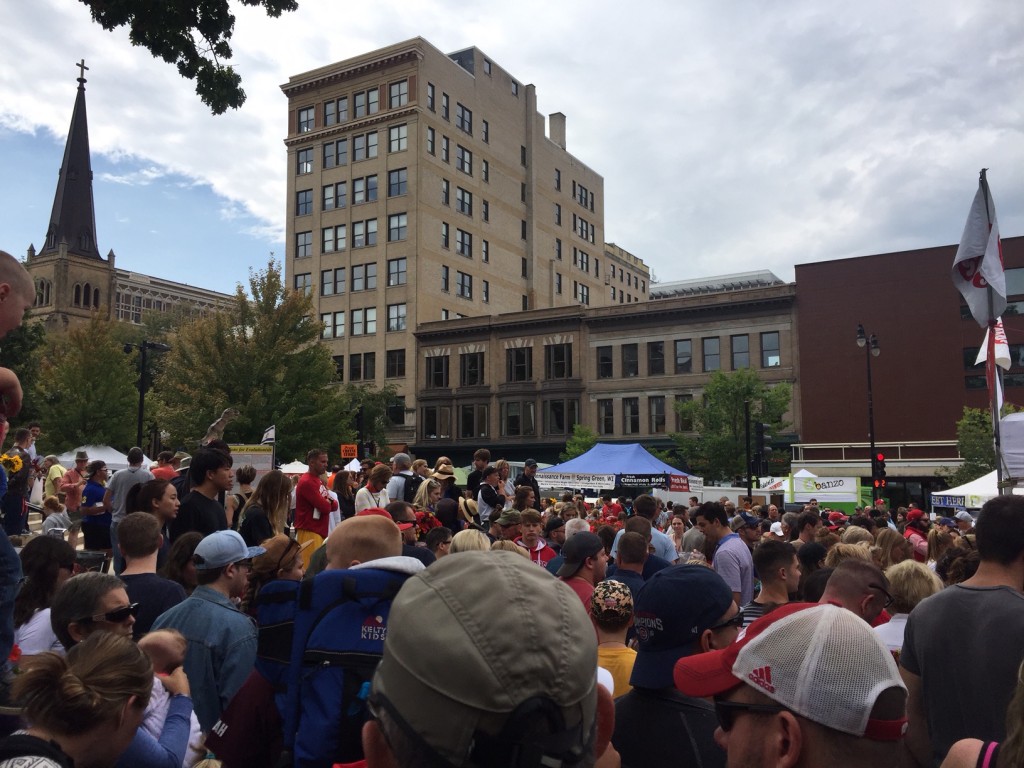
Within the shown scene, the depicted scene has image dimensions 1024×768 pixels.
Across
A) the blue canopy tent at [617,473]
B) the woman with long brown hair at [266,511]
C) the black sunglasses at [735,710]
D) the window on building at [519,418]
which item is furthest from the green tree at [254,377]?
the black sunglasses at [735,710]

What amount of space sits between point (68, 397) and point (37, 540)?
138 ft

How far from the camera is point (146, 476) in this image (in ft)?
31.9

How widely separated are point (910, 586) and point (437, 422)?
5472 centimetres

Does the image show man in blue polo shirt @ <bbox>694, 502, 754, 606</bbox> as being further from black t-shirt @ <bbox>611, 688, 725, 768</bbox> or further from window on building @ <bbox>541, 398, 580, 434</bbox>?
window on building @ <bbox>541, 398, 580, 434</bbox>

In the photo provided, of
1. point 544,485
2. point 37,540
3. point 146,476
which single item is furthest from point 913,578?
point 544,485

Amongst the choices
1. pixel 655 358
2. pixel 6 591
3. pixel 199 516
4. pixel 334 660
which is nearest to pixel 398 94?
pixel 655 358

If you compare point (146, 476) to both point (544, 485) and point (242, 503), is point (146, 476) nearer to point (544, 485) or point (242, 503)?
point (242, 503)

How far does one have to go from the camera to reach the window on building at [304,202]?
63.5 m

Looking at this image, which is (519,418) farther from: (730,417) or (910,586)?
(910,586)

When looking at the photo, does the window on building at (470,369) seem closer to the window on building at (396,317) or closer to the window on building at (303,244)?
the window on building at (396,317)

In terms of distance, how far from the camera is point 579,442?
167 feet

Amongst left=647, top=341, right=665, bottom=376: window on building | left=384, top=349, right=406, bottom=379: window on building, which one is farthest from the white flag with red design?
left=384, top=349, right=406, bottom=379: window on building

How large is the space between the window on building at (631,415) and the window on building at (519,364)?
284 inches

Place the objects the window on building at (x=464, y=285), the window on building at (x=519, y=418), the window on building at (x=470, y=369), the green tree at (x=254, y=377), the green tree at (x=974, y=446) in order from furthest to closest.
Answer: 1. the window on building at (x=464, y=285)
2. the window on building at (x=470, y=369)
3. the window on building at (x=519, y=418)
4. the green tree at (x=974, y=446)
5. the green tree at (x=254, y=377)
